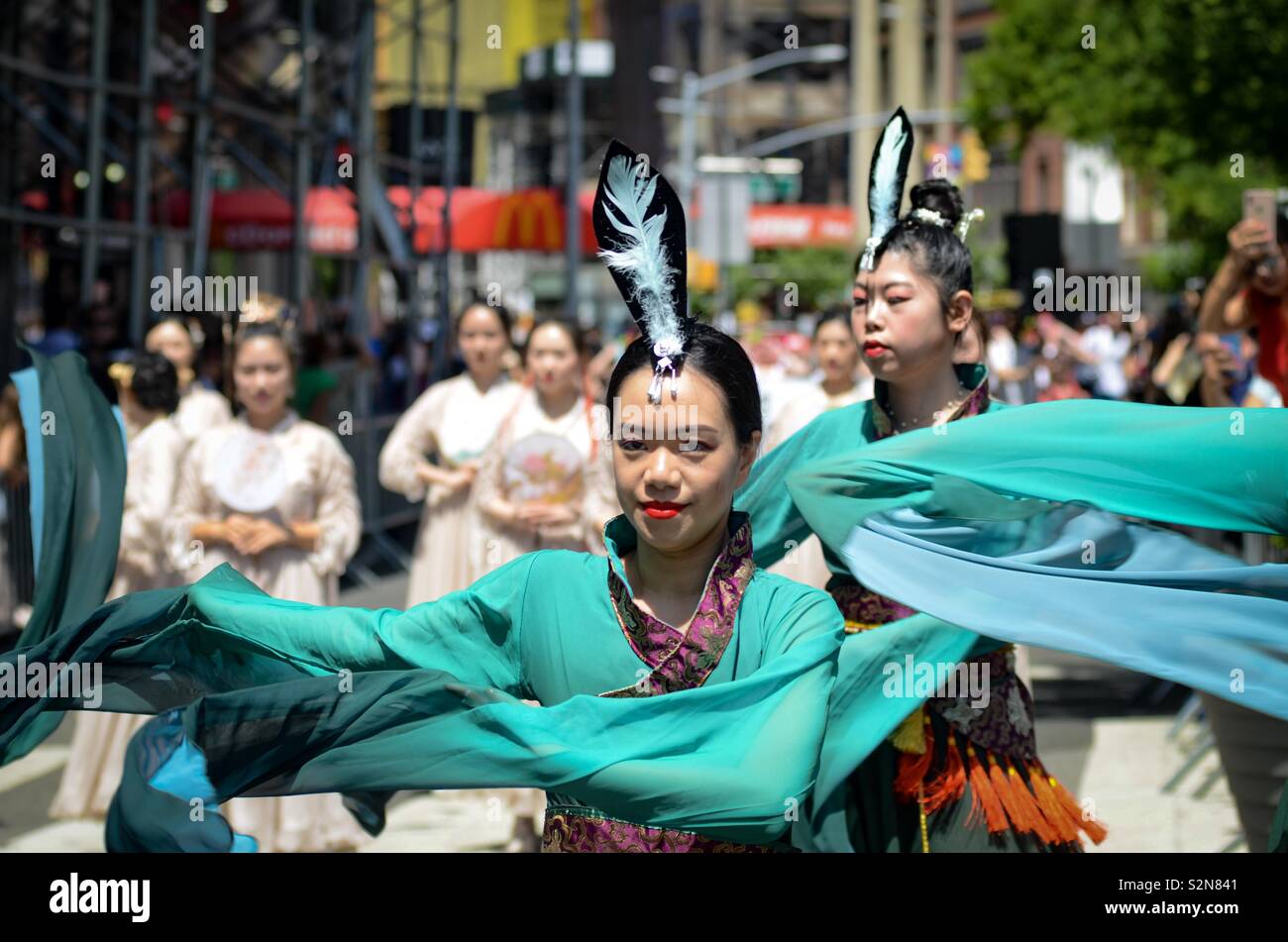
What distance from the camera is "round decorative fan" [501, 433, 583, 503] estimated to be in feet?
25.9

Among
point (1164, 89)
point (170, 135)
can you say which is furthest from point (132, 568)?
point (170, 135)

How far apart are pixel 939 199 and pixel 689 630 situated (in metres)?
2.11

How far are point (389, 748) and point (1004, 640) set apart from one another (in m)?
1.48

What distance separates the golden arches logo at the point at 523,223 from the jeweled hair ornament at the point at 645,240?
1696 centimetres

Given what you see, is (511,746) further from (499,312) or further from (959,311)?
(499,312)

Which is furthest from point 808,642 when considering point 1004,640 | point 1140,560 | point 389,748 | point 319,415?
point 319,415

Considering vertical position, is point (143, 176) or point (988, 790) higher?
point (143, 176)

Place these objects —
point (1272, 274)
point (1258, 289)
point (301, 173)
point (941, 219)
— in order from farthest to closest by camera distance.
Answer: point (301, 173)
point (1258, 289)
point (1272, 274)
point (941, 219)

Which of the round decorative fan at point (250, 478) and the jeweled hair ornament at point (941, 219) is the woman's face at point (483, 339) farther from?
the jeweled hair ornament at point (941, 219)

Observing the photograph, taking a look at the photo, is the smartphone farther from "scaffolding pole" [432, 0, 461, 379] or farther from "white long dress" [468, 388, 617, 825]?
"scaffolding pole" [432, 0, 461, 379]

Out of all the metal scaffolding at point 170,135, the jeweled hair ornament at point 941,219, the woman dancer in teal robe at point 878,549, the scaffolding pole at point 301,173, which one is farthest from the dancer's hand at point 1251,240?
the scaffolding pole at point 301,173

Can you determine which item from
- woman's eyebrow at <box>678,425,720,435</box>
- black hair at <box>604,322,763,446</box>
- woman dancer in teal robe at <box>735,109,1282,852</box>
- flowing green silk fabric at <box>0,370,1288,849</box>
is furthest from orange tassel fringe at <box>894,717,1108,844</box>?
woman's eyebrow at <box>678,425,720,435</box>

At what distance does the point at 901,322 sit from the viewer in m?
4.66

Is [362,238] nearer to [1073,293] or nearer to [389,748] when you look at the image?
[1073,293]
